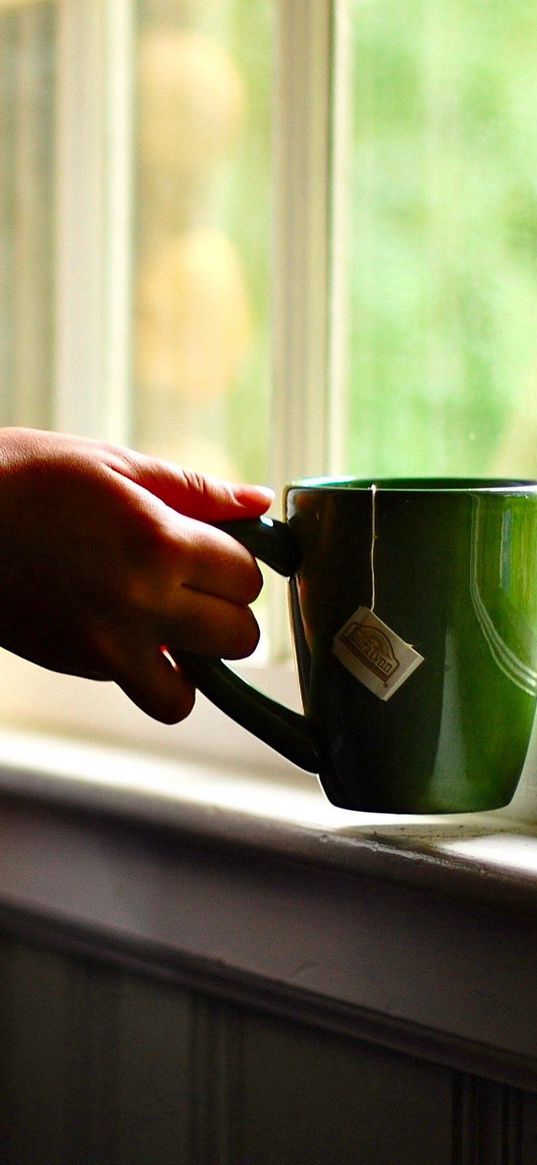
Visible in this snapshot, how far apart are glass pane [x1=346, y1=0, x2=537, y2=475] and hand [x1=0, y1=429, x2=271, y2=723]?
22 cm

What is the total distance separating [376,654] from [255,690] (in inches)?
2.9

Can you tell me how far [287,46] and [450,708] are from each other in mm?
520

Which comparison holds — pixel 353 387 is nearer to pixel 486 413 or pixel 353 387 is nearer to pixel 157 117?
pixel 486 413

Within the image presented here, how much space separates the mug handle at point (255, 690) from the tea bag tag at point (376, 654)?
0.05m

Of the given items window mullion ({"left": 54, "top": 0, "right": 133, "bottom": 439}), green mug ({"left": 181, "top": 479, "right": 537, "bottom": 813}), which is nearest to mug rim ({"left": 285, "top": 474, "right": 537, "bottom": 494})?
green mug ({"left": 181, "top": 479, "right": 537, "bottom": 813})

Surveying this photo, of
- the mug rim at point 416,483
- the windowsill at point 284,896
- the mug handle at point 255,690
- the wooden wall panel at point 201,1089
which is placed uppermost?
the mug rim at point 416,483

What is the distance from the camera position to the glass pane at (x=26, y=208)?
111 cm

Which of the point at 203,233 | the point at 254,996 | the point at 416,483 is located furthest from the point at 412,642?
the point at 203,233

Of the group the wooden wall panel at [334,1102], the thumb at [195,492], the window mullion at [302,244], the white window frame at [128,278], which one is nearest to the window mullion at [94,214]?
the white window frame at [128,278]

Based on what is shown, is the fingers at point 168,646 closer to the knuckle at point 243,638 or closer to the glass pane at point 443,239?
the knuckle at point 243,638

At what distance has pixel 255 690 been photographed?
2.16ft

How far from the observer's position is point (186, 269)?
102cm

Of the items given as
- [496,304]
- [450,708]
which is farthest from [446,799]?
[496,304]

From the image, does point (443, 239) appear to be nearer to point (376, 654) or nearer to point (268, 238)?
point (268, 238)
